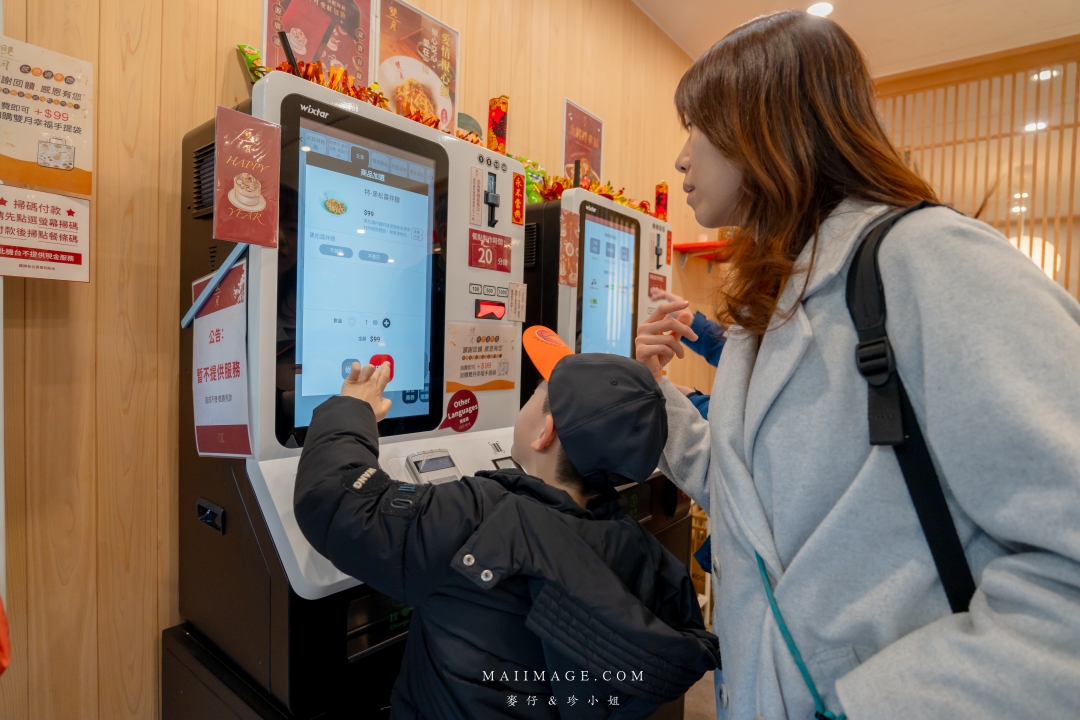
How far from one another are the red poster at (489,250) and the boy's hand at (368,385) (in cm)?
44

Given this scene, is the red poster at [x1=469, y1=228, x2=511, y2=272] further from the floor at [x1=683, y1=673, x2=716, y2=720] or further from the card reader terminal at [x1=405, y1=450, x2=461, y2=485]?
the floor at [x1=683, y1=673, x2=716, y2=720]

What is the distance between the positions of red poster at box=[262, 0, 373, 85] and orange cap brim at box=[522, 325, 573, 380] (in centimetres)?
99

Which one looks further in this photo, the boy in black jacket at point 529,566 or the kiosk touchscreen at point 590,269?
the kiosk touchscreen at point 590,269

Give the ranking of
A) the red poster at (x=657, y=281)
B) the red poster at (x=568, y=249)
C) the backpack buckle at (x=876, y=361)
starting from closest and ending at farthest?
the backpack buckle at (x=876, y=361), the red poster at (x=568, y=249), the red poster at (x=657, y=281)

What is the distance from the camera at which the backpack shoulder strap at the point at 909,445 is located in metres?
0.65

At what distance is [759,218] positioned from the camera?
873 millimetres

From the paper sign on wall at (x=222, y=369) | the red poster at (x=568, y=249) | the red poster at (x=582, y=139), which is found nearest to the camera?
the paper sign on wall at (x=222, y=369)

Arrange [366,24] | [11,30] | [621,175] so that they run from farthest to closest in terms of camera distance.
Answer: [621,175] < [366,24] < [11,30]

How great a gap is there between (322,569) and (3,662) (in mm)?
419

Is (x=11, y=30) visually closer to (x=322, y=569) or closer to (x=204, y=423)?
(x=204, y=423)

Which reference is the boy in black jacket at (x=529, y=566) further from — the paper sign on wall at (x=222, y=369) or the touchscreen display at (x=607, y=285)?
the touchscreen display at (x=607, y=285)

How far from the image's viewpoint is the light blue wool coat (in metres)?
0.56

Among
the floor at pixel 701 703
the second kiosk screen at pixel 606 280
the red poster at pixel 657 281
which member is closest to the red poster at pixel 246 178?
the second kiosk screen at pixel 606 280

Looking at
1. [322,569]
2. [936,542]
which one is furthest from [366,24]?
[936,542]
